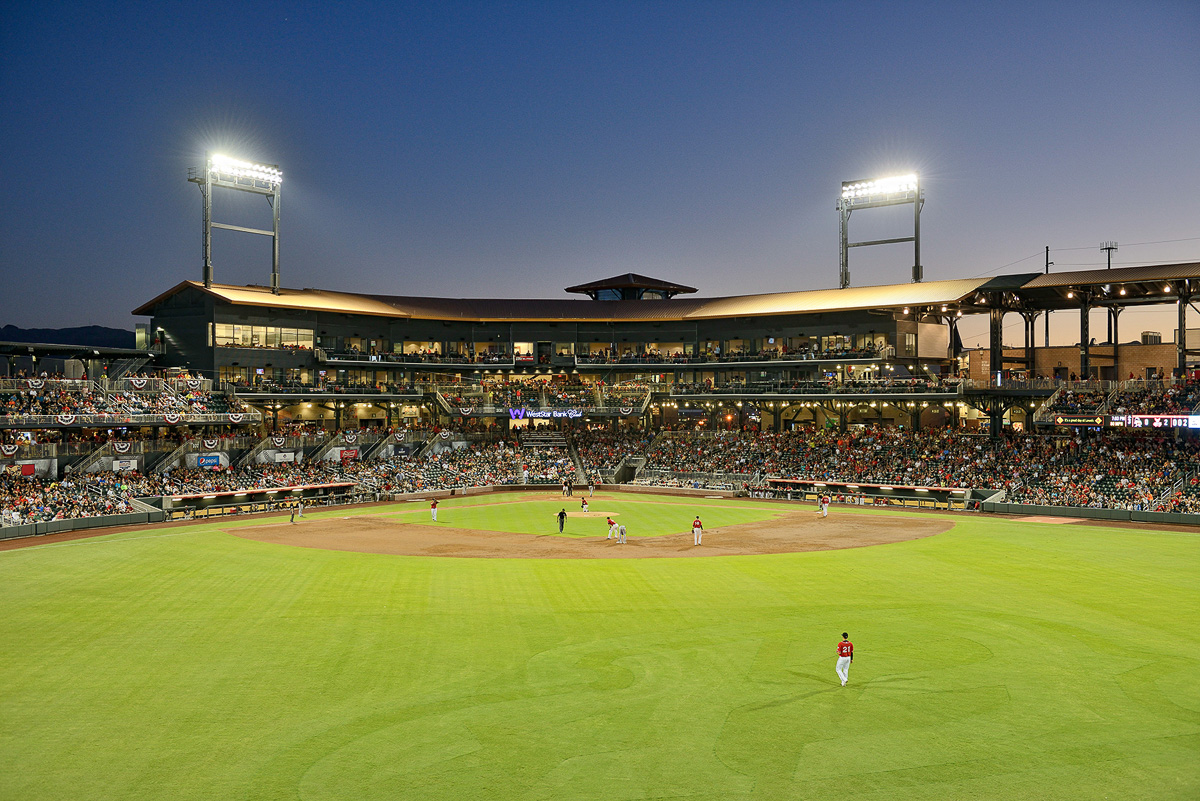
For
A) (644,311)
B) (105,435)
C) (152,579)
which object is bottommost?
(152,579)

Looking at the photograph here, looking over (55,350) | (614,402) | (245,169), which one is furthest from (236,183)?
(614,402)

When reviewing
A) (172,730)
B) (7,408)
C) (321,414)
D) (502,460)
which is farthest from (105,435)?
(172,730)

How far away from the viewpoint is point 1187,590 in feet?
85.9

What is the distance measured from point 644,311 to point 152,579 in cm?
5816

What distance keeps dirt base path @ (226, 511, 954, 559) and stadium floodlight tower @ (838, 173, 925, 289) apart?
33.2 metres

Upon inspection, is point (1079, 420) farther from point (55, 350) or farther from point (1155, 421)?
point (55, 350)

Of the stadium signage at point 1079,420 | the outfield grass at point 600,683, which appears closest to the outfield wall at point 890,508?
the stadium signage at point 1079,420

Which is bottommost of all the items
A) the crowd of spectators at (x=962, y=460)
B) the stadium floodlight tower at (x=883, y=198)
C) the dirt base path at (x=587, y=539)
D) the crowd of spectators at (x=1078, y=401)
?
the dirt base path at (x=587, y=539)

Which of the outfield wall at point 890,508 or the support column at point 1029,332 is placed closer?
the outfield wall at point 890,508

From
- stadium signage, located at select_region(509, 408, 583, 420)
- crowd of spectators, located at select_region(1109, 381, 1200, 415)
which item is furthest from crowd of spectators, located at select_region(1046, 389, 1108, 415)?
stadium signage, located at select_region(509, 408, 583, 420)

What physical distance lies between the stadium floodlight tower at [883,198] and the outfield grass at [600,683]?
44.6 m

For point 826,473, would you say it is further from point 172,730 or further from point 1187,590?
point 172,730

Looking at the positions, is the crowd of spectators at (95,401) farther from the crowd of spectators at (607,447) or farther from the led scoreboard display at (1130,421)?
the led scoreboard display at (1130,421)

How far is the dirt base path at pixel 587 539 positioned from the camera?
35.2 m
